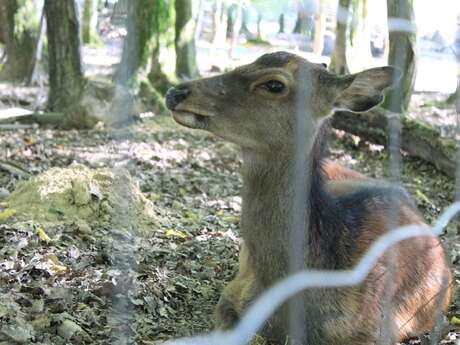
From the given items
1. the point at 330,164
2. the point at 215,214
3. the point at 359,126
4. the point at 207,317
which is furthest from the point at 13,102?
the point at 207,317

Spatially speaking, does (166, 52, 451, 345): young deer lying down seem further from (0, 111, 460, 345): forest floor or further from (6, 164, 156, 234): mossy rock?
(6, 164, 156, 234): mossy rock

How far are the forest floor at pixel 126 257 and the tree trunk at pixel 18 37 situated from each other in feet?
21.3

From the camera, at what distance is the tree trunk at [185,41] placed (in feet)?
40.6

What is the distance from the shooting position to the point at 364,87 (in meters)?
3.59

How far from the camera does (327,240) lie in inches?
140

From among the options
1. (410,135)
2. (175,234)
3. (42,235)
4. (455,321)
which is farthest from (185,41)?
(455,321)

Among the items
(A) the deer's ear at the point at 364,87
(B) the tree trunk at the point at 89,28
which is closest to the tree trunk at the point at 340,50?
(A) the deer's ear at the point at 364,87

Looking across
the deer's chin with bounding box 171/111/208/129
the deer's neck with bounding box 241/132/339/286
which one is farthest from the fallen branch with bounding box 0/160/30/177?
the deer's neck with bounding box 241/132/339/286

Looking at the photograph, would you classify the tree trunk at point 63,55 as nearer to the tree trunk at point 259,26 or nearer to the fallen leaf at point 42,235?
the tree trunk at point 259,26

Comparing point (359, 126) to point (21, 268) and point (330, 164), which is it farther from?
point (21, 268)

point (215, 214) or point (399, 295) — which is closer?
point (399, 295)

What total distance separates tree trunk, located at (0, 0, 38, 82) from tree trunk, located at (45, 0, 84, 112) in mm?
3913

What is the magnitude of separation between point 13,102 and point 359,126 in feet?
18.5

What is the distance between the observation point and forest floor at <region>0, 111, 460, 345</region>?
3.46 metres
